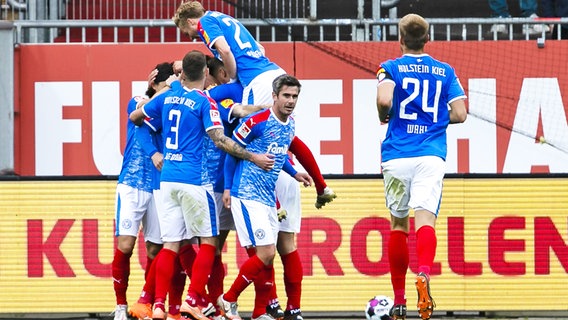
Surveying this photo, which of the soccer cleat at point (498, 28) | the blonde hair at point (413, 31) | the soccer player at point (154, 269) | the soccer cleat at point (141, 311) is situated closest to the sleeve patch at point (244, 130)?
the soccer player at point (154, 269)

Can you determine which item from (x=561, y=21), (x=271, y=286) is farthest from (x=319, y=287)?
(x=561, y=21)

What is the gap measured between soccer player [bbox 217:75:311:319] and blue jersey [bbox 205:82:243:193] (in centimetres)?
47

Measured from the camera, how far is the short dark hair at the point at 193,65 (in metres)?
10.3

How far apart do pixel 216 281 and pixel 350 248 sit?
1484 millimetres

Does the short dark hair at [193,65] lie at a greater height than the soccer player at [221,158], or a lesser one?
greater

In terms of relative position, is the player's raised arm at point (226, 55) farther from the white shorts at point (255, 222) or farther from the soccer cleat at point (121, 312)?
the soccer cleat at point (121, 312)

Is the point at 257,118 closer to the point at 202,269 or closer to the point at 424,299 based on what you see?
the point at 202,269

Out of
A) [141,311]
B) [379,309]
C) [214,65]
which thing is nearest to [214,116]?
[214,65]

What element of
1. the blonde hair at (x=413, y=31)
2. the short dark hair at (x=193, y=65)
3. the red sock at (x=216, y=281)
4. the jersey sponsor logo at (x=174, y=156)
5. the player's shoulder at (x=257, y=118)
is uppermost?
the blonde hair at (x=413, y=31)

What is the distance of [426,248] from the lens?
31.3 ft

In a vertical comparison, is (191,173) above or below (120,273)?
above

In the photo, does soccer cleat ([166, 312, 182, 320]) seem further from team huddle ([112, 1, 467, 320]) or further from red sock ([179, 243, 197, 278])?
red sock ([179, 243, 197, 278])

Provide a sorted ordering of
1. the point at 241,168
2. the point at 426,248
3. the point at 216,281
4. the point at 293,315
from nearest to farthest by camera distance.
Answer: the point at 426,248 < the point at 241,168 < the point at 293,315 < the point at 216,281

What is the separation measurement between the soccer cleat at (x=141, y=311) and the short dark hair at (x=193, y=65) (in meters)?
1.93
